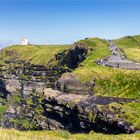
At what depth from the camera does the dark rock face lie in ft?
391

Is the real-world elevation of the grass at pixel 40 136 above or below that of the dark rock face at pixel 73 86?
above

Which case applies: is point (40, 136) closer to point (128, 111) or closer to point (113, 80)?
point (128, 111)

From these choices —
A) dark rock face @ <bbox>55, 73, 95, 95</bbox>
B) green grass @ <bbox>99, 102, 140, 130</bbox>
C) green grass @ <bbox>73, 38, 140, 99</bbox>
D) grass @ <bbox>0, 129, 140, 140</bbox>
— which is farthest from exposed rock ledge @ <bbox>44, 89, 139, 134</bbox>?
grass @ <bbox>0, 129, 140, 140</bbox>

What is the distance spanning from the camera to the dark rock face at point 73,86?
119 meters

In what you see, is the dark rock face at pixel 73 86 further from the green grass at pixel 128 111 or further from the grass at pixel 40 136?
the grass at pixel 40 136

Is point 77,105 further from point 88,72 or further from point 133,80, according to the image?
point 88,72

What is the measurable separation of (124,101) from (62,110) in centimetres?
1940

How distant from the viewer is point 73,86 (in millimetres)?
121812

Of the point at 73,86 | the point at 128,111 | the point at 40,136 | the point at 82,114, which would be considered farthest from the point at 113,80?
the point at 40,136

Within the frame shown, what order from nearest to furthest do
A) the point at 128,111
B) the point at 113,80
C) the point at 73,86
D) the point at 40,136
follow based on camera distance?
the point at 40,136, the point at 128,111, the point at 73,86, the point at 113,80

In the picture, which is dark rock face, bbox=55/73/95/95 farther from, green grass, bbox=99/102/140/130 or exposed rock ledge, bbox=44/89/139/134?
green grass, bbox=99/102/140/130

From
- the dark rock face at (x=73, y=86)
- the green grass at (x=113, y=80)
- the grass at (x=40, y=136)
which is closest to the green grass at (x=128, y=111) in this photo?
the green grass at (x=113, y=80)

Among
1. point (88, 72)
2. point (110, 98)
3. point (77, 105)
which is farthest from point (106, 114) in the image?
point (88, 72)

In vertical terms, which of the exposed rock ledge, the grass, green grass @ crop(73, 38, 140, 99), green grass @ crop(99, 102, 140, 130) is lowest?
the exposed rock ledge
